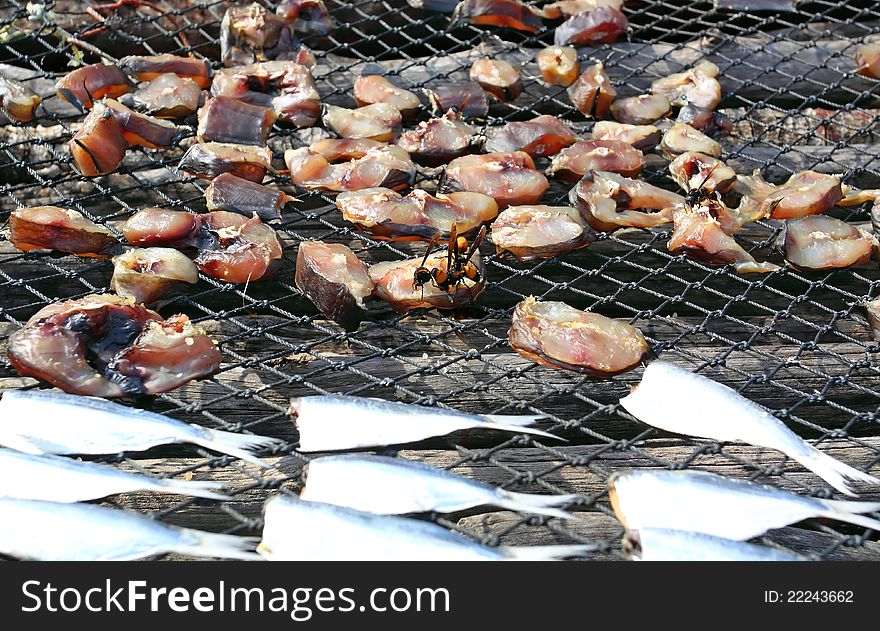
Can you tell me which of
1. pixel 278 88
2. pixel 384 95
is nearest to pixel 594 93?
pixel 384 95

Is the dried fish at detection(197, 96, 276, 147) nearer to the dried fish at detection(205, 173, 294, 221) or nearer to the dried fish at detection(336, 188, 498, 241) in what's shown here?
the dried fish at detection(205, 173, 294, 221)

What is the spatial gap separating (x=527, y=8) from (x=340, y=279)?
2.29 meters

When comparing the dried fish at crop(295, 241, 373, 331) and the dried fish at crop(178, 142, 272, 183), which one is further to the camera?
the dried fish at crop(178, 142, 272, 183)

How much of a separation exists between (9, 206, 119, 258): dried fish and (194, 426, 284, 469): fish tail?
89 cm

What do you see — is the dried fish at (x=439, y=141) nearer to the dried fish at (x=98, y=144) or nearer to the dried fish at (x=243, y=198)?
the dried fish at (x=243, y=198)

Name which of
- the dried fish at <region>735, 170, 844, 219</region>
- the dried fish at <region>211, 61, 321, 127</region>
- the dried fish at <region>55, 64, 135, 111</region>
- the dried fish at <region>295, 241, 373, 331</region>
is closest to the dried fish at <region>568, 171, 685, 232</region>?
the dried fish at <region>735, 170, 844, 219</region>

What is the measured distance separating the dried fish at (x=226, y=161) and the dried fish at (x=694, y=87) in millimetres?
1852

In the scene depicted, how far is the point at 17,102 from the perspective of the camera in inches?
121

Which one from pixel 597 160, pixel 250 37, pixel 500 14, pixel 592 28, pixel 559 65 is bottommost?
pixel 597 160

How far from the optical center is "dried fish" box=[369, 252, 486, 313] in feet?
7.84

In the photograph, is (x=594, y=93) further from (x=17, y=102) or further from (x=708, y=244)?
(x=17, y=102)

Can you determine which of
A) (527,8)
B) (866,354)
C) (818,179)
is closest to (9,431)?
(866,354)

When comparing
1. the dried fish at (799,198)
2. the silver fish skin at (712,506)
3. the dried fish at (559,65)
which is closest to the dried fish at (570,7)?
the dried fish at (559,65)

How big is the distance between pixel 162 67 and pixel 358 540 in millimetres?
2492
